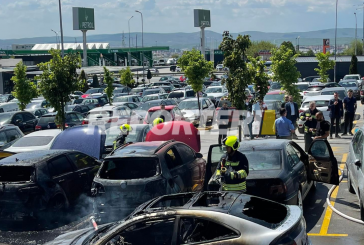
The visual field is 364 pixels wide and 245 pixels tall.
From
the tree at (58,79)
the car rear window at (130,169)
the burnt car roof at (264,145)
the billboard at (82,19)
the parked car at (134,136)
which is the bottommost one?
the parked car at (134,136)

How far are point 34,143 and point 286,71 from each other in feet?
46.8

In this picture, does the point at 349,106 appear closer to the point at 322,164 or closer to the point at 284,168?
the point at 322,164

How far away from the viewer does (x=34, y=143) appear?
54.5 feet

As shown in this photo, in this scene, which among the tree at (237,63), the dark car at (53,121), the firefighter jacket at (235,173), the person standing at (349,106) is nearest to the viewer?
the firefighter jacket at (235,173)

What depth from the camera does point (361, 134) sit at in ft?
34.3

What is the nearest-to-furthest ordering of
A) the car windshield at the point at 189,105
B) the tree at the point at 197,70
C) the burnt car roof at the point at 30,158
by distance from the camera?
the burnt car roof at the point at 30,158
the car windshield at the point at 189,105
the tree at the point at 197,70

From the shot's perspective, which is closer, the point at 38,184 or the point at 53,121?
the point at 38,184

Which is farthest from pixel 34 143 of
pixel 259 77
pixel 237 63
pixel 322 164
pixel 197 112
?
pixel 197 112

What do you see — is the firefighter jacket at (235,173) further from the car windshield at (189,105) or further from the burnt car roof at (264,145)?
the car windshield at (189,105)

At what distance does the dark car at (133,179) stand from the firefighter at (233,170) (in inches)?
47.5

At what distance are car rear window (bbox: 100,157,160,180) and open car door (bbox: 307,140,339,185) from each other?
331 centimetres

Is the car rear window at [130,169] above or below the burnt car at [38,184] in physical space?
above

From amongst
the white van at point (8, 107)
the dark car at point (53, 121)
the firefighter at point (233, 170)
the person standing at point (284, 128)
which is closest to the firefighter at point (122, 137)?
the person standing at point (284, 128)

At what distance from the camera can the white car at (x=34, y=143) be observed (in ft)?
53.4
